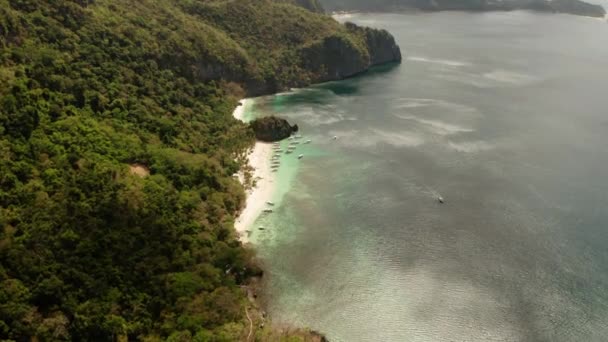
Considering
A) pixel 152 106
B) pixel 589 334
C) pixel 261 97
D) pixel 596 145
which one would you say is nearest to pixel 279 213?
pixel 152 106

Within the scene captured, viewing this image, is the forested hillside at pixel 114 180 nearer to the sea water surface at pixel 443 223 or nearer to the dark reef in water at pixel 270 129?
the dark reef in water at pixel 270 129

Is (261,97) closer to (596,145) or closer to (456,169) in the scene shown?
(456,169)

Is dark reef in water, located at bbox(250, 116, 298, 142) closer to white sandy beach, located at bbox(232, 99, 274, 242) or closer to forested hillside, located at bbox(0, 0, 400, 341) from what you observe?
white sandy beach, located at bbox(232, 99, 274, 242)

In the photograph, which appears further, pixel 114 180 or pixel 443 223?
pixel 443 223

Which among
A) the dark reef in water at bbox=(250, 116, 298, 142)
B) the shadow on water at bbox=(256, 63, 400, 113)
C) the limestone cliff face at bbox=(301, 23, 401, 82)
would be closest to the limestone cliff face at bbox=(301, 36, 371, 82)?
A: the limestone cliff face at bbox=(301, 23, 401, 82)

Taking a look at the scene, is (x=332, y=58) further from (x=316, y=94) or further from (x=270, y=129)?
(x=270, y=129)

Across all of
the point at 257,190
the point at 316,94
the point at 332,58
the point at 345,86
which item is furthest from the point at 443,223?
the point at 332,58

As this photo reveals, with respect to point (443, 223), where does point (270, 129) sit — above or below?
above
